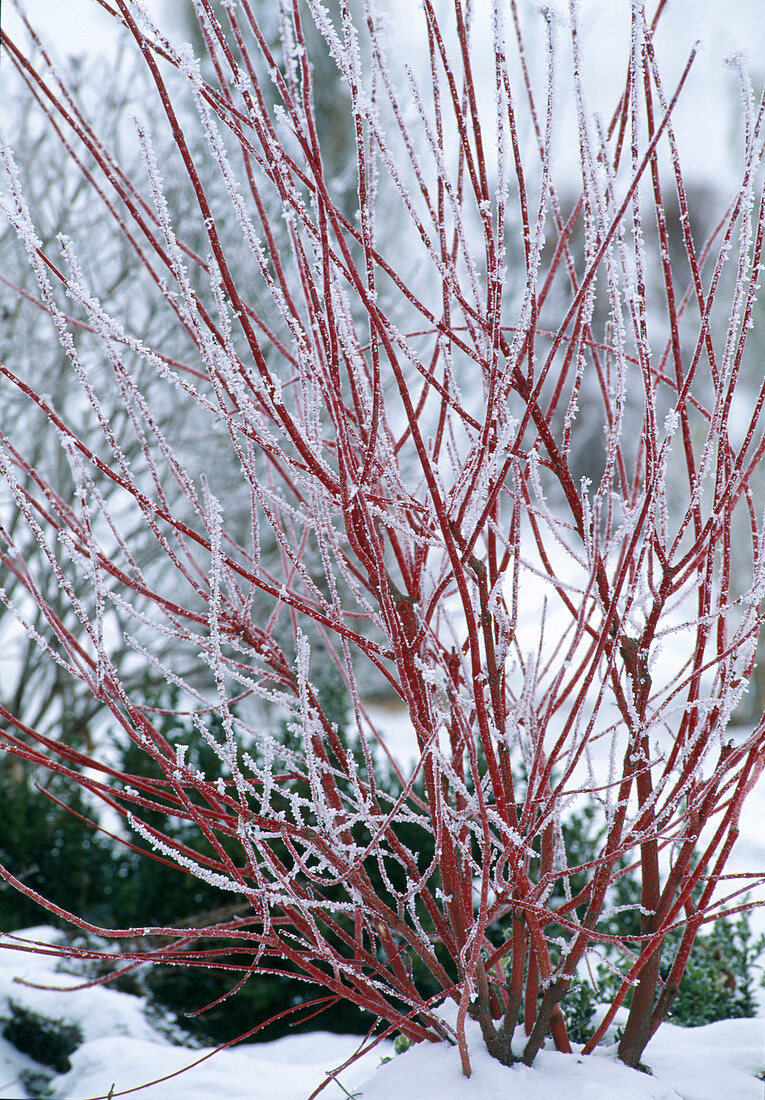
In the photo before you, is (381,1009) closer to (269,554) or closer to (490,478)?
(490,478)

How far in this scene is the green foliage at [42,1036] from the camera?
6.84 ft

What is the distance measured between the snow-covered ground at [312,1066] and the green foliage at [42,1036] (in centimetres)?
2

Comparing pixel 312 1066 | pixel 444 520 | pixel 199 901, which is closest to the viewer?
pixel 444 520

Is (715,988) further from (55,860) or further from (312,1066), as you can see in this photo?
(55,860)

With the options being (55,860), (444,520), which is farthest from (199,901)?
(444,520)

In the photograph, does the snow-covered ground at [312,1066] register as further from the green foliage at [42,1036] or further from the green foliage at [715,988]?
the green foliage at [715,988]

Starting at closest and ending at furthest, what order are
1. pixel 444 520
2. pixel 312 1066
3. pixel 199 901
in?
pixel 444 520 < pixel 312 1066 < pixel 199 901

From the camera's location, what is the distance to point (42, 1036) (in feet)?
6.89

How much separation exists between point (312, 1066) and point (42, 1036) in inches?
27.3

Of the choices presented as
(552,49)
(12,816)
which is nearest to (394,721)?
(12,816)

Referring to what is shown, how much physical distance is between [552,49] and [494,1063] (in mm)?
1482

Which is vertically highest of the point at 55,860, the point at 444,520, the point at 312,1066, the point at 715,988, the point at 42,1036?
the point at 444,520

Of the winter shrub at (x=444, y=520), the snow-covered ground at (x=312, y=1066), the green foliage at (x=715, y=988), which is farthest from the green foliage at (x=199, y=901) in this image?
the winter shrub at (x=444, y=520)

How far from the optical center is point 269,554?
5.70m
